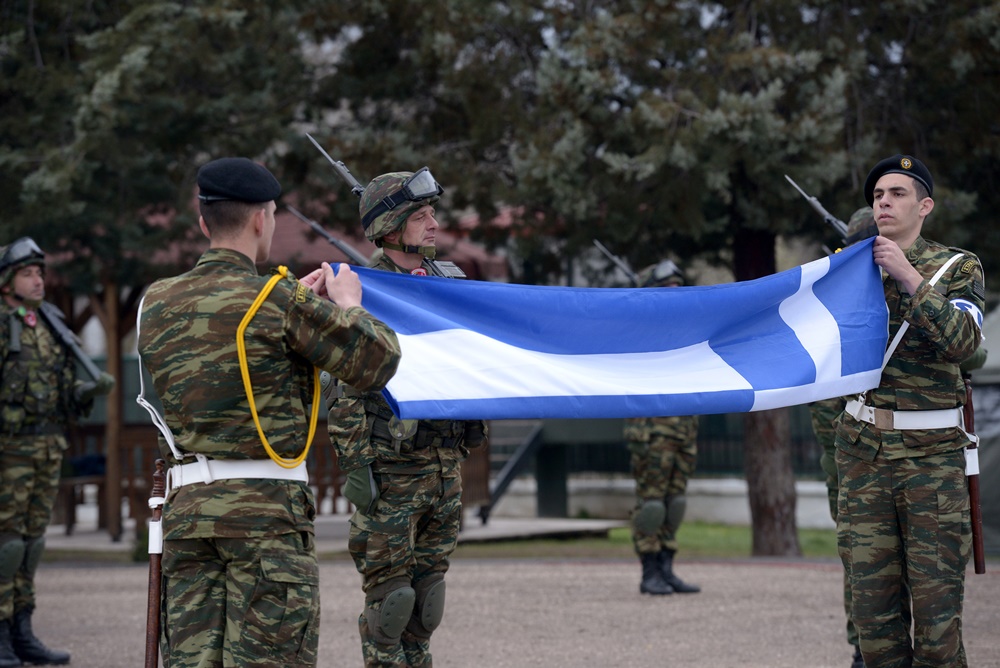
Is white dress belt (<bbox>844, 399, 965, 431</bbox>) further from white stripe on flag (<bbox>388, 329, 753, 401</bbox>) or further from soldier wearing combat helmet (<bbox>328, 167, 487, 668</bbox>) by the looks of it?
soldier wearing combat helmet (<bbox>328, 167, 487, 668</bbox>)

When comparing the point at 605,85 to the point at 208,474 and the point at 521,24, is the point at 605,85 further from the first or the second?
the point at 208,474

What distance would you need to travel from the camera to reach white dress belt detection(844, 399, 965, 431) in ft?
18.4

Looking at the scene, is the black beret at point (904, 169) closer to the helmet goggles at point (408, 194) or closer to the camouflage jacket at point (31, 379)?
the helmet goggles at point (408, 194)

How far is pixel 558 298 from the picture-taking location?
5988mm

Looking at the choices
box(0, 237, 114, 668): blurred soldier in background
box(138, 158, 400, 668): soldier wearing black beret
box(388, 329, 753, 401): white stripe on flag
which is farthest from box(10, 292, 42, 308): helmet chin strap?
box(138, 158, 400, 668): soldier wearing black beret

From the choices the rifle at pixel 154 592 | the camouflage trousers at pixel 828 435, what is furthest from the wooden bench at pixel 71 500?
the rifle at pixel 154 592

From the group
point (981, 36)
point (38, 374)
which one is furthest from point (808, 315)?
point (981, 36)

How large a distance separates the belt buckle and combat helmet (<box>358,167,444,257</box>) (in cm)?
217

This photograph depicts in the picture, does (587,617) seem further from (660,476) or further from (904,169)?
(904,169)

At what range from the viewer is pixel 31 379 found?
843cm

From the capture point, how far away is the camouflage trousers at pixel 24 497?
823cm

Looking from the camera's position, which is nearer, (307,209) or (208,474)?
(208,474)

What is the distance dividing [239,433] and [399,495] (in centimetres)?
164

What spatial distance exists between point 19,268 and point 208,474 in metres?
4.72
